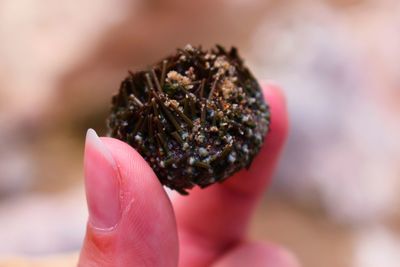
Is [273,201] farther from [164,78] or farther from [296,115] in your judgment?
[164,78]

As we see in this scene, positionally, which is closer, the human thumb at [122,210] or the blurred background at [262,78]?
the human thumb at [122,210]

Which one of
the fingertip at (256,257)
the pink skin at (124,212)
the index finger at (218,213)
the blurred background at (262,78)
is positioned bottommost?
the pink skin at (124,212)

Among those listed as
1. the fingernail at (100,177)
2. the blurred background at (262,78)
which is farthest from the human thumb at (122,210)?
the blurred background at (262,78)

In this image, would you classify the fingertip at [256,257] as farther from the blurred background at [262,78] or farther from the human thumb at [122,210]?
the blurred background at [262,78]

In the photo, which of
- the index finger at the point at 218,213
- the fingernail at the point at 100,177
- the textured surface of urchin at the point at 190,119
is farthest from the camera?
the index finger at the point at 218,213

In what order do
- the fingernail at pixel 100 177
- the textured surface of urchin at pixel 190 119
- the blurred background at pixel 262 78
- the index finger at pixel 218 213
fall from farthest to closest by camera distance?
the blurred background at pixel 262 78 < the index finger at pixel 218 213 < the textured surface of urchin at pixel 190 119 < the fingernail at pixel 100 177

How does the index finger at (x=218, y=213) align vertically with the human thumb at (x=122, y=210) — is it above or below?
above

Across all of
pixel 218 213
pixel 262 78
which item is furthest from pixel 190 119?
pixel 262 78

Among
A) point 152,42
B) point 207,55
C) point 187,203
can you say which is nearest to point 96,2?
point 152,42
